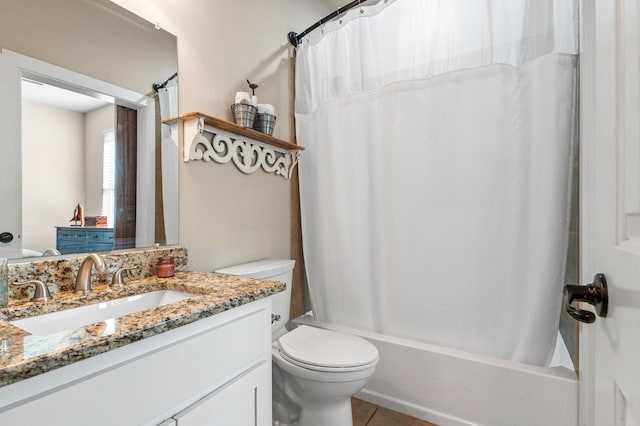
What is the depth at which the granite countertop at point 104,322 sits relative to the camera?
1.76 ft

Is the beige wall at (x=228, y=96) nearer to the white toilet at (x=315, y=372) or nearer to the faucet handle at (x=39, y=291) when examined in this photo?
the white toilet at (x=315, y=372)

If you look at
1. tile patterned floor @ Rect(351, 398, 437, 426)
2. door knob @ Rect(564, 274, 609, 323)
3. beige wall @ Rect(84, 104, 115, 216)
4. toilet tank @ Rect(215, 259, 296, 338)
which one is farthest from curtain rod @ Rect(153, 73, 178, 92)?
tile patterned floor @ Rect(351, 398, 437, 426)

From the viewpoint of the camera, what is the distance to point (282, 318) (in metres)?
1.65

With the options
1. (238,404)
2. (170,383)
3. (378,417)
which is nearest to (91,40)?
(170,383)

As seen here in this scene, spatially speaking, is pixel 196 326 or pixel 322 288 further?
pixel 322 288

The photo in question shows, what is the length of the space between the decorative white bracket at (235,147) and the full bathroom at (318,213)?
0.04ft

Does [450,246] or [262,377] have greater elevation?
[450,246]

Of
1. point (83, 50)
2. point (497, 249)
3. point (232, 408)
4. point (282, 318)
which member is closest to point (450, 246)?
point (497, 249)

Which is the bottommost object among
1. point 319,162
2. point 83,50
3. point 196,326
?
point 196,326

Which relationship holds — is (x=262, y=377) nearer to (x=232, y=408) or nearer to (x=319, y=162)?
(x=232, y=408)

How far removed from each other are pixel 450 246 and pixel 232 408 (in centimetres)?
119

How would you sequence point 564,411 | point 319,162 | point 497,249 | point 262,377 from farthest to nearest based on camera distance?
1. point 319,162
2. point 497,249
3. point 564,411
4. point 262,377

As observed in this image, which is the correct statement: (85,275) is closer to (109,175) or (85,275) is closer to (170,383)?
(109,175)

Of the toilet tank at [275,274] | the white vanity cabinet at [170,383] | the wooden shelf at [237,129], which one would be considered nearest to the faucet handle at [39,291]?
the white vanity cabinet at [170,383]
